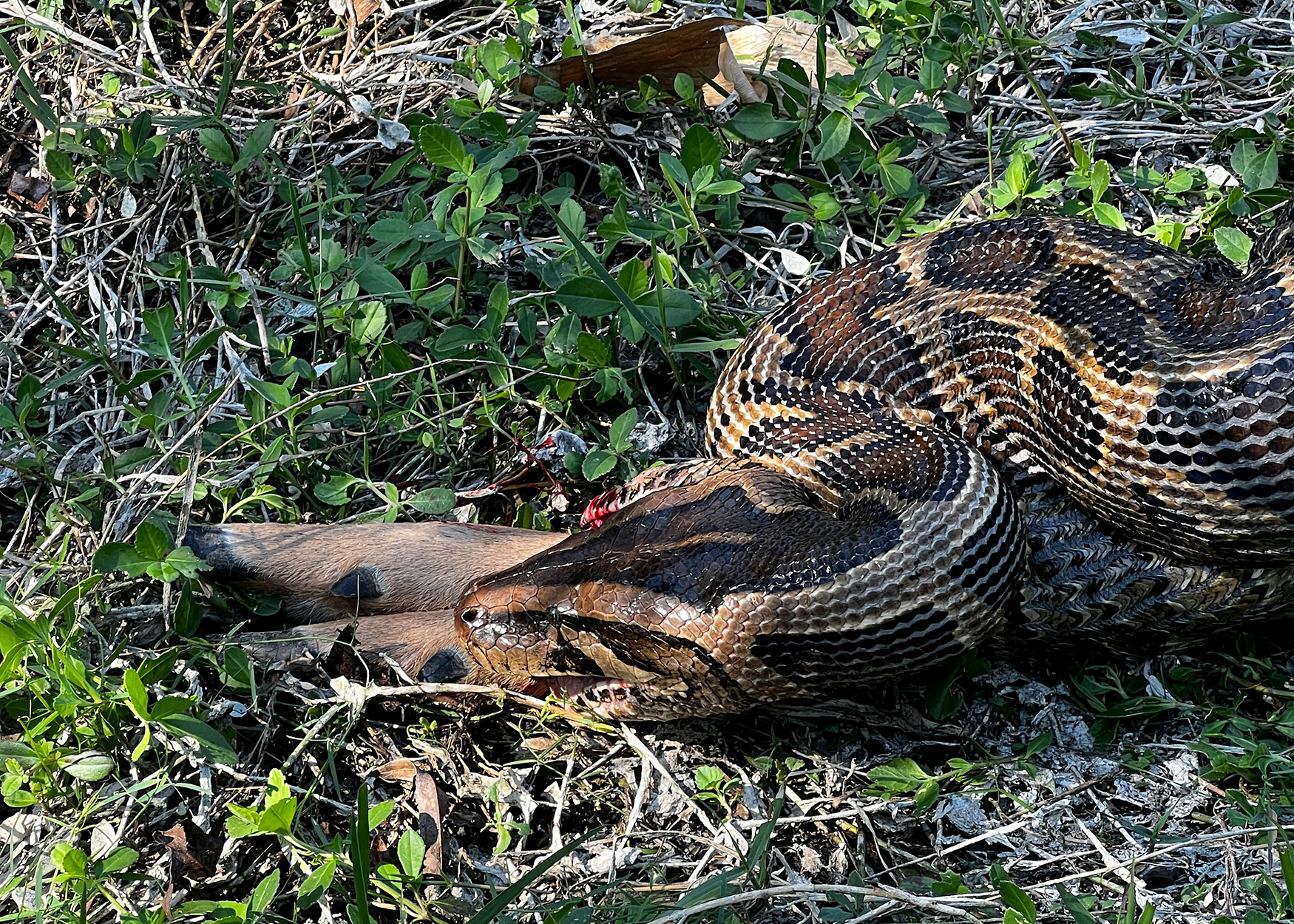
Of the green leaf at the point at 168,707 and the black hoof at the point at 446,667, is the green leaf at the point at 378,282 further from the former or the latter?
the green leaf at the point at 168,707

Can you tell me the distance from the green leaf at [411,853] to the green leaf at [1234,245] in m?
4.01

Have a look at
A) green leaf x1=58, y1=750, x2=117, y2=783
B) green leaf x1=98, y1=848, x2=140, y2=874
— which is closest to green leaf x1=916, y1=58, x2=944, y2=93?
green leaf x1=58, y1=750, x2=117, y2=783

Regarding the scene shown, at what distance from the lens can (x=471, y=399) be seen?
17.1 feet

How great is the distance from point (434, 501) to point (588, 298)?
1.05 metres

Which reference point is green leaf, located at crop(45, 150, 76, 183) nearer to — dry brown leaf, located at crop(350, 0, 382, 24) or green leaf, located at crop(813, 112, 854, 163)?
dry brown leaf, located at crop(350, 0, 382, 24)

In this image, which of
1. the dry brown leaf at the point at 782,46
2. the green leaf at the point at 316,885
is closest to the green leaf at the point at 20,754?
the green leaf at the point at 316,885

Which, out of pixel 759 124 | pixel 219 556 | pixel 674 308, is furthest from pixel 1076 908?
pixel 759 124

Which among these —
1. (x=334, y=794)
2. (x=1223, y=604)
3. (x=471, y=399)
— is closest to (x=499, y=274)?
(x=471, y=399)

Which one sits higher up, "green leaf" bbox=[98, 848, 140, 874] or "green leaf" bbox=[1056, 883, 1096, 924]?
"green leaf" bbox=[98, 848, 140, 874]

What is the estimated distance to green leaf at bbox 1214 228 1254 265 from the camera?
4984 millimetres

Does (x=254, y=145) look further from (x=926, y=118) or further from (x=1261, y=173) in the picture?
(x=1261, y=173)

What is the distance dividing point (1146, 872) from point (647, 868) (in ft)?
5.60

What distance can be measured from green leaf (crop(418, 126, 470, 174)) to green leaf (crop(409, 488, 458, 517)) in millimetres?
1444

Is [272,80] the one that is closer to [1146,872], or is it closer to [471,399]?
[471,399]
